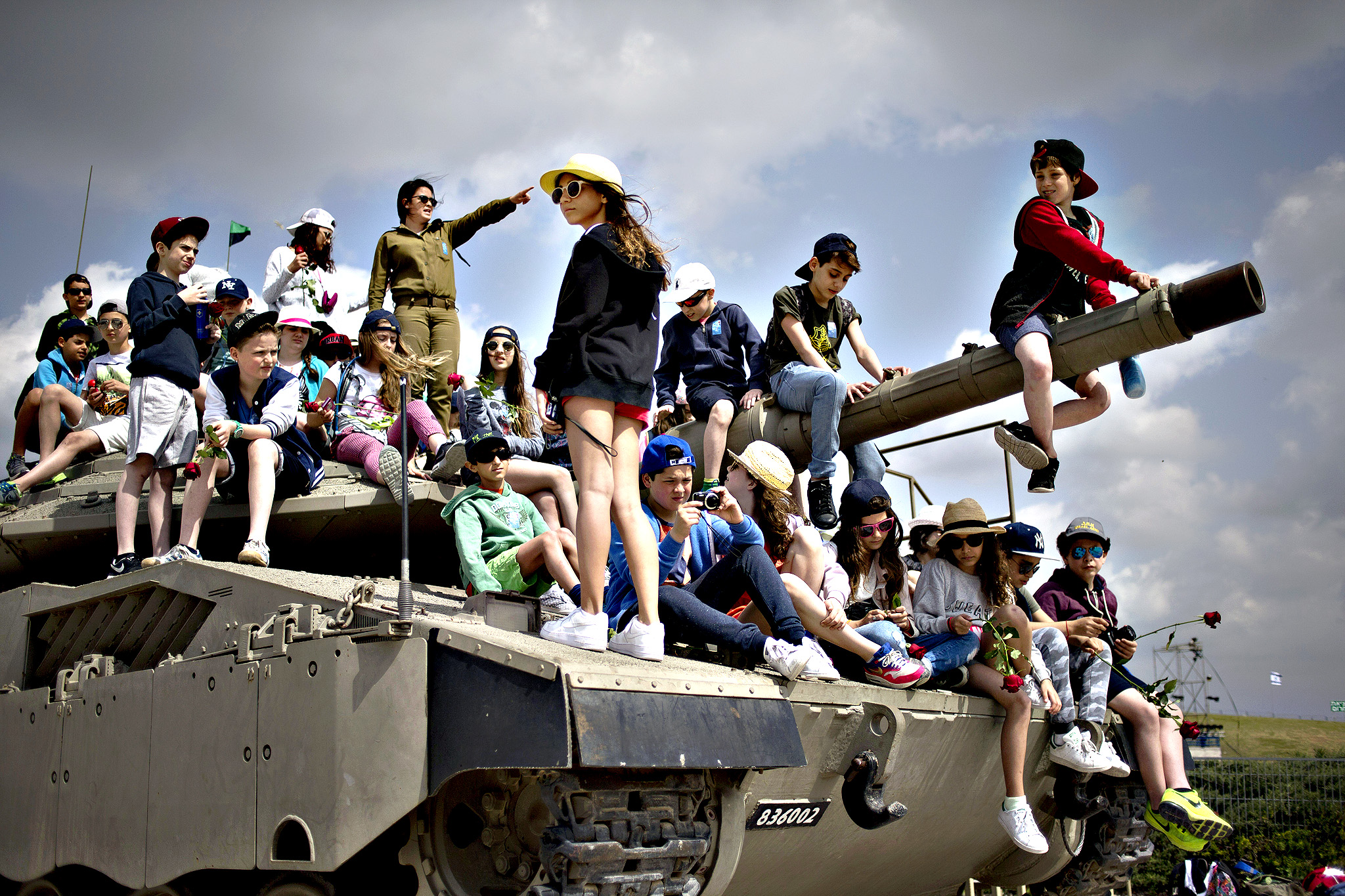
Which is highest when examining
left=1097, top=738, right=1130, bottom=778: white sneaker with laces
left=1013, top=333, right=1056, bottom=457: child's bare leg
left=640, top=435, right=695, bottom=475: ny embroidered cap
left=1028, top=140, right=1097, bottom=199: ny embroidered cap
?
left=1028, top=140, right=1097, bottom=199: ny embroidered cap

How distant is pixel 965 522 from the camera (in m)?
6.24

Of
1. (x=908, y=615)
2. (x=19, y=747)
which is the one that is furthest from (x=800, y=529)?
(x=19, y=747)

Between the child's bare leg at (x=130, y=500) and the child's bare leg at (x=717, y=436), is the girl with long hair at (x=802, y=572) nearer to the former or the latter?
the child's bare leg at (x=717, y=436)

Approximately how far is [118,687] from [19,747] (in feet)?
3.19

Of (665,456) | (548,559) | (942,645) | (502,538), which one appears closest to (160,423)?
(502,538)

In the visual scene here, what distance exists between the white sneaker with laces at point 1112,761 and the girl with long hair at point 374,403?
3.79 metres

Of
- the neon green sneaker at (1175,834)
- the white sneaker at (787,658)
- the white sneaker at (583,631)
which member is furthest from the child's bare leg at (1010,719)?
the white sneaker at (583,631)

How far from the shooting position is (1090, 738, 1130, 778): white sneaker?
21.8ft

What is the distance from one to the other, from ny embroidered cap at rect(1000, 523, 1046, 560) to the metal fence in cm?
1987

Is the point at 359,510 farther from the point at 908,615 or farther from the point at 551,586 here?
the point at 908,615

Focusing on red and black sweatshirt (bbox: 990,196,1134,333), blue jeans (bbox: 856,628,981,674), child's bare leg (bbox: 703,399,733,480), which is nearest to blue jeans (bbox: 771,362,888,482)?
child's bare leg (bbox: 703,399,733,480)

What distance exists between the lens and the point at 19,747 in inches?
229

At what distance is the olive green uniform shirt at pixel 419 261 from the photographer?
8695 mm

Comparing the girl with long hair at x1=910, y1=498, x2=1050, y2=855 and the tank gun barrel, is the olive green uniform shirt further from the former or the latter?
the girl with long hair at x1=910, y1=498, x2=1050, y2=855
